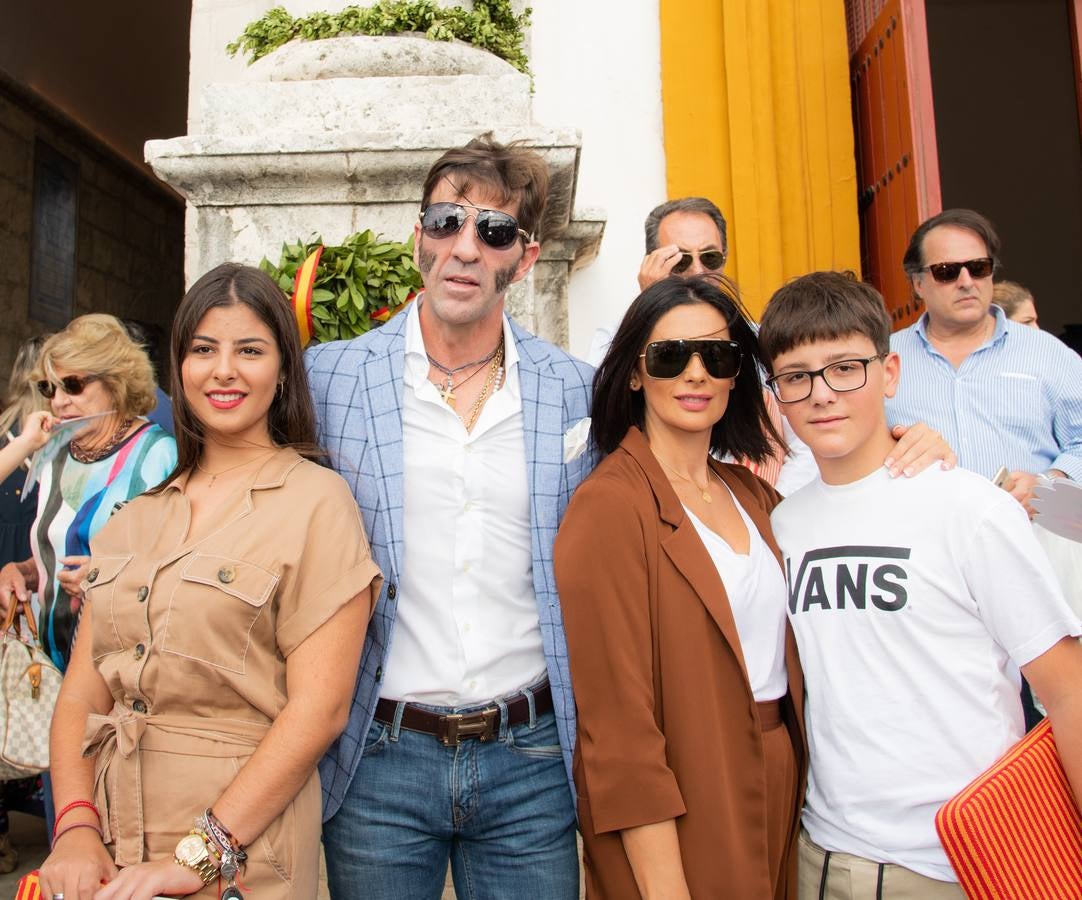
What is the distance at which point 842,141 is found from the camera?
522cm

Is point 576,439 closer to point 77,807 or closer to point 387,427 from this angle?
point 387,427

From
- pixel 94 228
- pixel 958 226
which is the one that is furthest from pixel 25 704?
pixel 94 228

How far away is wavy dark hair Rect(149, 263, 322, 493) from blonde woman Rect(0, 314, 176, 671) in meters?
1.00

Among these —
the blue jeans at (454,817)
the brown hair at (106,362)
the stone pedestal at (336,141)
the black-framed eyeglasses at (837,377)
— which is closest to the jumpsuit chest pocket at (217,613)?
the blue jeans at (454,817)

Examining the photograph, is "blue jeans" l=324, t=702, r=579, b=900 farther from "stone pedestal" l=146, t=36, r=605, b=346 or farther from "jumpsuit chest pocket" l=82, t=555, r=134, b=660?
"stone pedestal" l=146, t=36, r=605, b=346

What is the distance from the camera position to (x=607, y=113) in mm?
5113

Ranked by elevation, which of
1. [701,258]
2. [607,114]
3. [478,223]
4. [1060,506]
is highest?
[607,114]

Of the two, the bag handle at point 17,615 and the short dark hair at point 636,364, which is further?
the bag handle at point 17,615

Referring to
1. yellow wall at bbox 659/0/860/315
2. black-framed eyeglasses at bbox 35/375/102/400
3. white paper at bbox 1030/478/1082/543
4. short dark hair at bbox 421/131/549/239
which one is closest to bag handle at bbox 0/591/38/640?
black-framed eyeglasses at bbox 35/375/102/400

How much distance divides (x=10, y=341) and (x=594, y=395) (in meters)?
7.07

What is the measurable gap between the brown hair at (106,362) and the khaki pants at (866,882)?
2446 millimetres

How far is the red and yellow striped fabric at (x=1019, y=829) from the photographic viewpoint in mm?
1499

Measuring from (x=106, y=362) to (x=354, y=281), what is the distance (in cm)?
89

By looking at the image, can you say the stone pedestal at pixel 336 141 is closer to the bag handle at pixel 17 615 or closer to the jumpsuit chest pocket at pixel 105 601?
the bag handle at pixel 17 615
